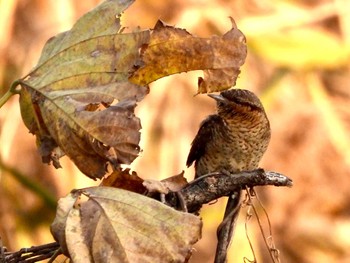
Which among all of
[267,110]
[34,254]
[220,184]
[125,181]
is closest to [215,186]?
[220,184]

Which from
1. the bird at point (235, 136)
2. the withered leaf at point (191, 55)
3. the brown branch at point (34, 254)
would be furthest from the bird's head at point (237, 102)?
the brown branch at point (34, 254)

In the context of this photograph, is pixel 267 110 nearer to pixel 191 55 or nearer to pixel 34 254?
pixel 191 55

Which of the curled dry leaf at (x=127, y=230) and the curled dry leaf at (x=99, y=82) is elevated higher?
the curled dry leaf at (x=99, y=82)

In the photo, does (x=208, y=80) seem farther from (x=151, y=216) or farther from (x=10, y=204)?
(x=10, y=204)

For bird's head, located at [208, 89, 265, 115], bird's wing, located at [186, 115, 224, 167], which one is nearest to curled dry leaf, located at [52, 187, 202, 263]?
bird's head, located at [208, 89, 265, 115]

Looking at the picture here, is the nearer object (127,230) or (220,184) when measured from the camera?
(127,230)

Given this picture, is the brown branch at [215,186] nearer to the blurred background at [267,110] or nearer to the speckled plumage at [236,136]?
the speckled plumage at [236,136]

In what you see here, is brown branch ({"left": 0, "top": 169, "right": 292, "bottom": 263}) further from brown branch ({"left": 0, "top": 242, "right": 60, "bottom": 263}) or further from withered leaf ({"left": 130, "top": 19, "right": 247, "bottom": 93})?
withered leaf ({"left": 130, "top": 19, "right": 247, "bottom": 93})
